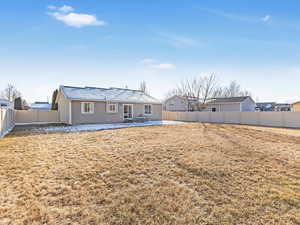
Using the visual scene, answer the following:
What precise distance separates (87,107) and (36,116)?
6423 millimetres

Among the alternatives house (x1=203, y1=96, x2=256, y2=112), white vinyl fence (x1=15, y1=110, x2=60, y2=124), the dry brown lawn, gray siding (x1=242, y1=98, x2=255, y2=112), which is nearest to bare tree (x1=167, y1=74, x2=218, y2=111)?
house (x1=203, y1=96, x2=256, y2=112)

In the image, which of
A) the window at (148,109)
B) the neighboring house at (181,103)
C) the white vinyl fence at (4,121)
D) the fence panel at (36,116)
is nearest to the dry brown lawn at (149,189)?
the white vinyl fence at (4,121)

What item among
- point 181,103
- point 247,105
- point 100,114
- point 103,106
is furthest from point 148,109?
point 247,105

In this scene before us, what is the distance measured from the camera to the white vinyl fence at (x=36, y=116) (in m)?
18.2

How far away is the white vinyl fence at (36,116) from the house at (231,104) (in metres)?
23.7

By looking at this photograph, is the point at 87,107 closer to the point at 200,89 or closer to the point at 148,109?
the point at 148,109

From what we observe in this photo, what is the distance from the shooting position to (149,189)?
11.5ft

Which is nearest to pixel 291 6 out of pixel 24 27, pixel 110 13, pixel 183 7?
pixel 183 7

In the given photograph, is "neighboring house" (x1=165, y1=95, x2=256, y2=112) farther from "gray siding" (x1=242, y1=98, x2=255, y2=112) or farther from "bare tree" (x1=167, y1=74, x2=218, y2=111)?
"bare tree" (x1=167, y1=74, x2=218, y2=111)

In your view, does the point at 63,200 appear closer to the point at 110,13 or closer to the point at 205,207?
the point at 205,207

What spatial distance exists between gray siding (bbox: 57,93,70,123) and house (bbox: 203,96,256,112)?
74.5 ft

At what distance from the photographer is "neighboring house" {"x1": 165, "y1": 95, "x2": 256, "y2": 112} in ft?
93.7

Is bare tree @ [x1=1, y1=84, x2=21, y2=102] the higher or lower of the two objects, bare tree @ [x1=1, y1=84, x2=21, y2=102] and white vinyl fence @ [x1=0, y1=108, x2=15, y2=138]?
the higher

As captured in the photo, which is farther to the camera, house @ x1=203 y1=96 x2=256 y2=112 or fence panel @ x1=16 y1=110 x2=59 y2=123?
house @ x1=203 y1=96 x2=256 y2=112
